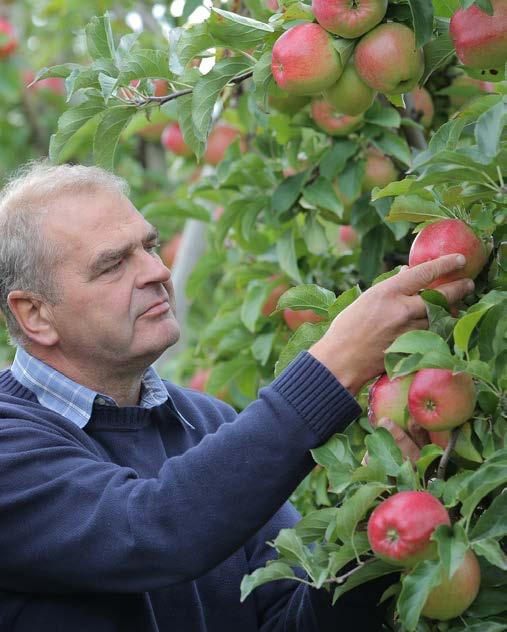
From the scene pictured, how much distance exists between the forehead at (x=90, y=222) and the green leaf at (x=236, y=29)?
34 cm

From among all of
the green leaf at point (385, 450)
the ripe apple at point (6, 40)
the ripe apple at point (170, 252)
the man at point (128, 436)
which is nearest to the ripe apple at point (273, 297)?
the man at point (128, 436)

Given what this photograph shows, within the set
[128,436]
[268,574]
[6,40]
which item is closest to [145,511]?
[268,574]

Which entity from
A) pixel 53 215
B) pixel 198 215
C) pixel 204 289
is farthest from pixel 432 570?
pixel 204 289

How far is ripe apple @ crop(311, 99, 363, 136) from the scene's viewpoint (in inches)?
71.5

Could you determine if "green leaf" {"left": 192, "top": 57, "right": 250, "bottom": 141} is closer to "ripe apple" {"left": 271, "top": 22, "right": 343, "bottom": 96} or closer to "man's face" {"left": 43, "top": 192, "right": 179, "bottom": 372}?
"ripe apple" {"left": 271, "top": 22, "right": 343, "bottom": 96}

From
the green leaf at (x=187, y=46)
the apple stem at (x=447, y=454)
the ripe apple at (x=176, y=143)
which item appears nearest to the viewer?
the apple stem at (x=447, y=454)

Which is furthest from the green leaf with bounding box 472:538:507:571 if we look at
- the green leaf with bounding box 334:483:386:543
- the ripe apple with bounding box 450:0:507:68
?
the ripe apple with bounding box 450:0:507:68

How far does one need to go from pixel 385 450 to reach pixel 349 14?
1.50ft

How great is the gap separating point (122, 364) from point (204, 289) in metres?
2.45

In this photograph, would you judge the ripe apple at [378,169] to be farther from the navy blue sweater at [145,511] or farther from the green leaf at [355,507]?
the green leaf at [355,507]

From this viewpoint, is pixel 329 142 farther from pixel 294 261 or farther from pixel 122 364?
pixel 122 364

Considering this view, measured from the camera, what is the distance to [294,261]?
1.98 metres

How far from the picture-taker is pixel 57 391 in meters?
1.51

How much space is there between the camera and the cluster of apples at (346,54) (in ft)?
3.82
